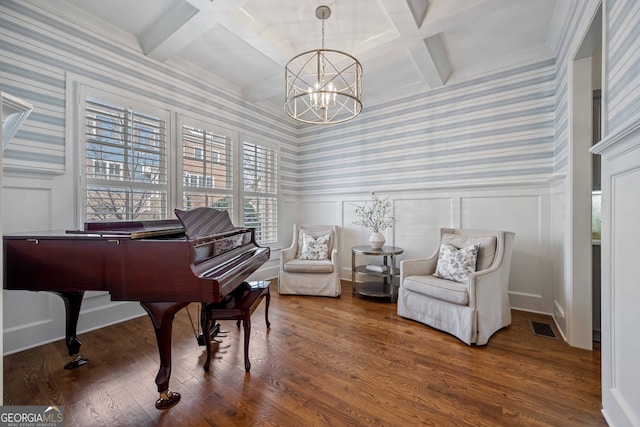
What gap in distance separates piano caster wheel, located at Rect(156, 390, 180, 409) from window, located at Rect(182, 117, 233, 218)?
2.13m

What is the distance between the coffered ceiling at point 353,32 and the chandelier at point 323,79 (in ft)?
0.40

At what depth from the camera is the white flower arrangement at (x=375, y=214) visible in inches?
Result: 152

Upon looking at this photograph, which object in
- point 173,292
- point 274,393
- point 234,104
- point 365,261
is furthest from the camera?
point 365,261

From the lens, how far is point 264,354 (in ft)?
6.91

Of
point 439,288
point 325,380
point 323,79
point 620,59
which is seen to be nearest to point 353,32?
point 323,79

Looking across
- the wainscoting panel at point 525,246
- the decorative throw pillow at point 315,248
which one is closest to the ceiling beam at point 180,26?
the decorative throw pillow at point 315,248

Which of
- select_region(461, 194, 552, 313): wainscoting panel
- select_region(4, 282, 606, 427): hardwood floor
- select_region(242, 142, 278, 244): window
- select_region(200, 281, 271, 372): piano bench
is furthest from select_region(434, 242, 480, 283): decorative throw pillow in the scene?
select_region(242, 142, 278, 244): window

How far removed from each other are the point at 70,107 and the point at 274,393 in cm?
295

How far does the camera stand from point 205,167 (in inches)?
135

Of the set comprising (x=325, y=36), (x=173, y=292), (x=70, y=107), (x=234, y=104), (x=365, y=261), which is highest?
(x=325, y=36)

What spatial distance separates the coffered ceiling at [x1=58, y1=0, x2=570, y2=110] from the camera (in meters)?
2.29

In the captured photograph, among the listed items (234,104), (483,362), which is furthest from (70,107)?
(483,362)

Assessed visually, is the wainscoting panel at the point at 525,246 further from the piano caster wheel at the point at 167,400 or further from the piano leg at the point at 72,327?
the piano leg at the point at 72,327

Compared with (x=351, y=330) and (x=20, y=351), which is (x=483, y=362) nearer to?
(x=351, y=330)
